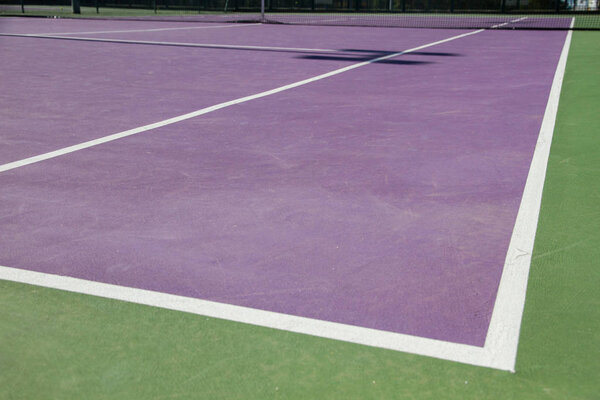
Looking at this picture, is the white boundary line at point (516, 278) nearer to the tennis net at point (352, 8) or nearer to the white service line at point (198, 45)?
the white service line at point (198, 45)

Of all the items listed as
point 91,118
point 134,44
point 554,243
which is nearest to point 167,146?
point 91,118

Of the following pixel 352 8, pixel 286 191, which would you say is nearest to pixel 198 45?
pixel 286 191

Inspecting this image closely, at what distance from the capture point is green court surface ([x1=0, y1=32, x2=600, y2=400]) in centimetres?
251

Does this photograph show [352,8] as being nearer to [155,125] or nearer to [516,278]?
[155,125]

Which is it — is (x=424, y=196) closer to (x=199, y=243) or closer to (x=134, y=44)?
(x=199, y=243)

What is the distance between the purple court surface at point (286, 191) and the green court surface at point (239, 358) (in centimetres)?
24

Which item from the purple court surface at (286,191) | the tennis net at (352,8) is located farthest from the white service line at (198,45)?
the tennis net at (352,8)

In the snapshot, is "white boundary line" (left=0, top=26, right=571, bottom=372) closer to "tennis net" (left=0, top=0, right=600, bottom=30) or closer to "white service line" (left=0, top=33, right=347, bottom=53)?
"white service line" (left=0, top=33, right=347, bottom=53)

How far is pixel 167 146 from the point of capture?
20.4 feet

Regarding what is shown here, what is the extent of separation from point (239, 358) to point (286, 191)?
230 cm

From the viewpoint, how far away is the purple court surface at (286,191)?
3.40 metres

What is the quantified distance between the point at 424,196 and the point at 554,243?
1073 mm

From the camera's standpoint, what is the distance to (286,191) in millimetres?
4910

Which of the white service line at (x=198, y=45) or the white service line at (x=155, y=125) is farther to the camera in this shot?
the white service line at (x=198, y=45)
